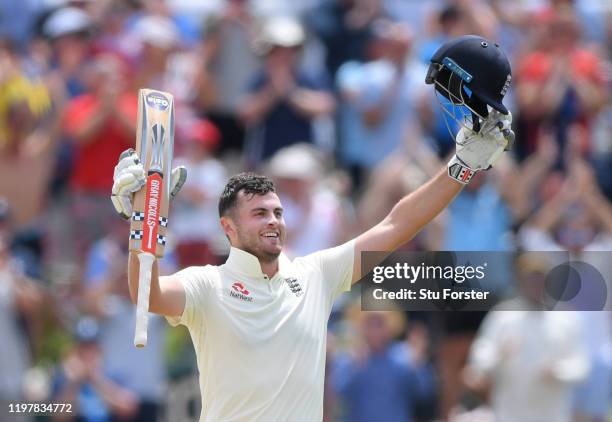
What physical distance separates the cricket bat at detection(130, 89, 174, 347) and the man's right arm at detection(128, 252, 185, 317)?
0.07 meters

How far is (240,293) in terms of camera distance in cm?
763

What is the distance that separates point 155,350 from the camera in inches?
484

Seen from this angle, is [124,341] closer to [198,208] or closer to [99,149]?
[198,208]

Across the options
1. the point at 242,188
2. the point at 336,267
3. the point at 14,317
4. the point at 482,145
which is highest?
the point at 14,317

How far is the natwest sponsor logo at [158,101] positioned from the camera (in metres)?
7.56

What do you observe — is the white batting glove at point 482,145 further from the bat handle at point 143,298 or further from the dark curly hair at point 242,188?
the bat handle at point 143,298

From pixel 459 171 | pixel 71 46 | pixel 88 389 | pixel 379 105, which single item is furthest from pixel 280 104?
pixel 459 171

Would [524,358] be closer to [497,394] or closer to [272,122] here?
[497,394]

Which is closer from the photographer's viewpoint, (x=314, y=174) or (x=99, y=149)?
(x=314, y=174)

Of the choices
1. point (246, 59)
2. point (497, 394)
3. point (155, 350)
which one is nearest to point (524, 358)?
point (497, 394)

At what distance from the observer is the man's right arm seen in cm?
720

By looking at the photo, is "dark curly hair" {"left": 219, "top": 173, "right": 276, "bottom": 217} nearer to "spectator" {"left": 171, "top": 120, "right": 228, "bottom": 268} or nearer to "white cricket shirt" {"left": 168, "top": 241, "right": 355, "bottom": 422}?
"white cricket shirt" {"left": 168, "top": 241, "right": 355, "bottom": 422}

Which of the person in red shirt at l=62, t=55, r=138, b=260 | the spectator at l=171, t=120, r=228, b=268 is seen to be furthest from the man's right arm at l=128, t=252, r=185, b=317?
the person in red shirt at l=62, t=55, r=138, b=260

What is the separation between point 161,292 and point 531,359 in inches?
227
